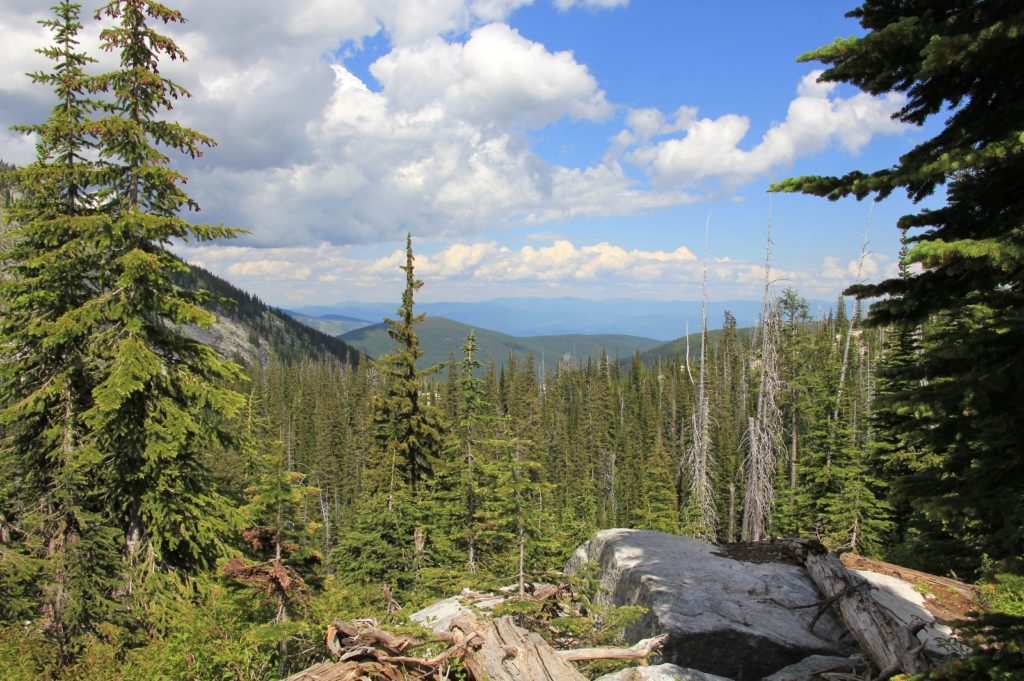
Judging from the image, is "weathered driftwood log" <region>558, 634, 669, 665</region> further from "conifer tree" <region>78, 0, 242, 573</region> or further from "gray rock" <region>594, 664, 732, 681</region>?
"conifer tree" <region>78, 0, 242, 573</region>

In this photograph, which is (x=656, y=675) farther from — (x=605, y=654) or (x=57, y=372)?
(x=57, y=372)

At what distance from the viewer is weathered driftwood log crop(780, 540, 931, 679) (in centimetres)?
585

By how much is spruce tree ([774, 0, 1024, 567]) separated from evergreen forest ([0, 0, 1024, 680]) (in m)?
0.02

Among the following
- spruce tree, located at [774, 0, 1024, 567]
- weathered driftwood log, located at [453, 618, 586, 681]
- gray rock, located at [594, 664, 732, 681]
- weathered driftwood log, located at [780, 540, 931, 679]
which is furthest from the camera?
weathered driftwood log, located at [780, 540, 931, 679]

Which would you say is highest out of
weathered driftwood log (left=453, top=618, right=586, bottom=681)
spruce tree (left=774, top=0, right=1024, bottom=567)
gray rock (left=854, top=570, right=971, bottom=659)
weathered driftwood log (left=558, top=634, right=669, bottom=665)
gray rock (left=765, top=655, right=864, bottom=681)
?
spruce tree (left=774, top=0, right=1024, bottom=567)

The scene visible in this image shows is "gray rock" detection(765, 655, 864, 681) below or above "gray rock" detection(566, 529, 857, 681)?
above

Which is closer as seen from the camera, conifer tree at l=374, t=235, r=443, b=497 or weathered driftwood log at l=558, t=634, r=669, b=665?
weathered driftwood log at l=558, t=634, r=669, b=665

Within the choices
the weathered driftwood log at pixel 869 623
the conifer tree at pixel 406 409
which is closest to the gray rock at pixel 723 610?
the weathered driftwood log at pixel 869 623

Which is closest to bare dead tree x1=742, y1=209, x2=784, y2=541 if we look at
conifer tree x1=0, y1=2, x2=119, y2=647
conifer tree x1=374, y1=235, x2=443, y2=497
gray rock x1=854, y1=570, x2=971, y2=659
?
gray rock x1=854, y1=570, x2=971, y2=659

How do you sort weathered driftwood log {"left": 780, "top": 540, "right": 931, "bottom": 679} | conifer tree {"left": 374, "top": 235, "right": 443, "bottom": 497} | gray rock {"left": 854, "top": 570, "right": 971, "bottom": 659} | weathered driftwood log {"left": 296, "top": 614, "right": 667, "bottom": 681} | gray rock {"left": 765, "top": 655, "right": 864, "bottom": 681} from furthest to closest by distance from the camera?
conifer tree {"left": 374, "top": 235, "right": 443, "bottom": 497} → gray rock {"left": 854, "top": 570, "right": 971, "bottom": 659} → gray rock {"left": 765, "top": 655, "right": 864, "bottom": 681} → weathered driftwood log {"left": 780, "top": 540, "right": 931, "bottom": 679} → weathered driftwood log {"left": 296, "top": 614, "right": 667, "bottom": 681}

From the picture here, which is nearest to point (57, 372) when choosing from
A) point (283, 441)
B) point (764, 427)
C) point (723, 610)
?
point (283, 441)

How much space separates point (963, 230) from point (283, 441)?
380 inches

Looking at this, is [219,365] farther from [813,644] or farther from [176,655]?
[813,644]

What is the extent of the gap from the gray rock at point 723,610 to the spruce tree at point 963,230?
13.3ft
